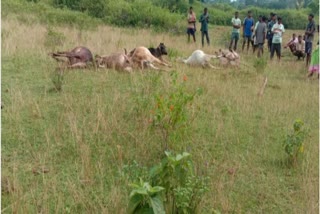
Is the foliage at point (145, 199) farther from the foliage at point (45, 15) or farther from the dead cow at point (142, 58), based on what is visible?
the foliage at point (45, 15)

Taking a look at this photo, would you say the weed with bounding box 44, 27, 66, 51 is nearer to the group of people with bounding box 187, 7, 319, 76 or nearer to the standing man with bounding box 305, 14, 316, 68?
the group of people with bounding box 187, 7, 319, 76

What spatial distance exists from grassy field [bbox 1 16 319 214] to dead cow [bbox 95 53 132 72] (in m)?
0.27

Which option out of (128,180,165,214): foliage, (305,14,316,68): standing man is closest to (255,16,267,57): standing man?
(305,14,316,68): standing man

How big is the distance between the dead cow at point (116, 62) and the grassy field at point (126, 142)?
0.27 m

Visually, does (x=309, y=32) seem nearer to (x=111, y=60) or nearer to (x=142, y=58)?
(x=142, y=58)

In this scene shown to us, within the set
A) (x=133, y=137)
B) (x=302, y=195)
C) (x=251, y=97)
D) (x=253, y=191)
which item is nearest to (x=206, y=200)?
(x=253, y=191)

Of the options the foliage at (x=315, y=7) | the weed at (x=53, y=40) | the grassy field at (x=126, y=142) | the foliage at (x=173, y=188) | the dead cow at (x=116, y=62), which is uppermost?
the foliage at (x=315, y=7)

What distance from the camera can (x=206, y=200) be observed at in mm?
3039

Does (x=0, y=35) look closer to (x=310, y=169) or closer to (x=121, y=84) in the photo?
(x=121, y=84)

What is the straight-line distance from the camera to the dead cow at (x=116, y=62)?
7363 mm

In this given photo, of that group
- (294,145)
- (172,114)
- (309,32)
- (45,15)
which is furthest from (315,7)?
(172,114)

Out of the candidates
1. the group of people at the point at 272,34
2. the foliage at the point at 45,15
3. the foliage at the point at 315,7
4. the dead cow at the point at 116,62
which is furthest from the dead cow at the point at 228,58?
the foliage at the point at 315,7

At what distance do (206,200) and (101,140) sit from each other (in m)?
1.48

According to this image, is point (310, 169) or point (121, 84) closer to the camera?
point (310, 169)
